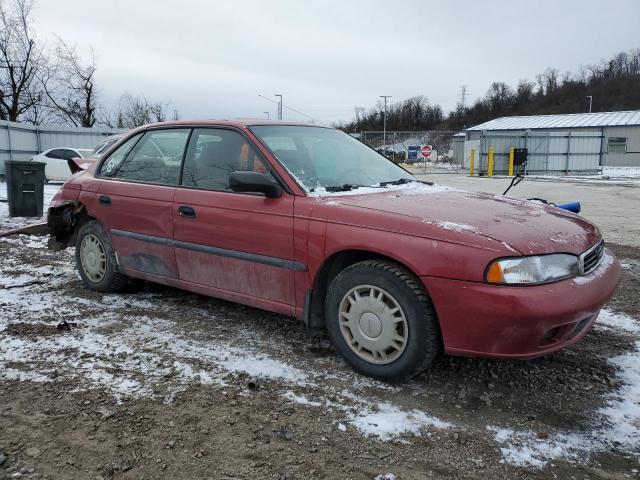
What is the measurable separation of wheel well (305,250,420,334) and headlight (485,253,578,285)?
0.79 metres

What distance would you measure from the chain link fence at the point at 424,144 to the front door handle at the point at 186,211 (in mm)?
25914

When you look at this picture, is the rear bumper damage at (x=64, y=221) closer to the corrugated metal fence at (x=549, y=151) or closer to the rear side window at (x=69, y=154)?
the rear side window at (x=69, y=154)

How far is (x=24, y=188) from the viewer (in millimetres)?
9992

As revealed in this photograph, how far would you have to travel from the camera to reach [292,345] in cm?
366

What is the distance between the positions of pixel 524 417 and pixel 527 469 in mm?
460

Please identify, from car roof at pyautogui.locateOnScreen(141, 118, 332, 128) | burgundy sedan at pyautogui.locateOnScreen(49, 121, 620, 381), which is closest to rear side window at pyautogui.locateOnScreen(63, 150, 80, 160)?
burgundy sedan at pyautogui.locateOnScreen(49, 121, 620, 381)

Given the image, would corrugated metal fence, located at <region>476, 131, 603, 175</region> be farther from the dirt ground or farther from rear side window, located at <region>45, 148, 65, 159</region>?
the dirt ground

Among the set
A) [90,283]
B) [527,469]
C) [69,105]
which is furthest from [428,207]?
[69,105]

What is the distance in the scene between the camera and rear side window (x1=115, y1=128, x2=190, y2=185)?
4.16 metres

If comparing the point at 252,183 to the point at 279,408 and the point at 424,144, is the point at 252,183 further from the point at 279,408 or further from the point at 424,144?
the point at 424,144

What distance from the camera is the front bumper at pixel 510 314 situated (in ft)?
8.59

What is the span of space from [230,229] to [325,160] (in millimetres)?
875

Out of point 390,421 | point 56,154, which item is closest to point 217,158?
point 390,421

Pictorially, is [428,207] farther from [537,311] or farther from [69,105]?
[69,105]
